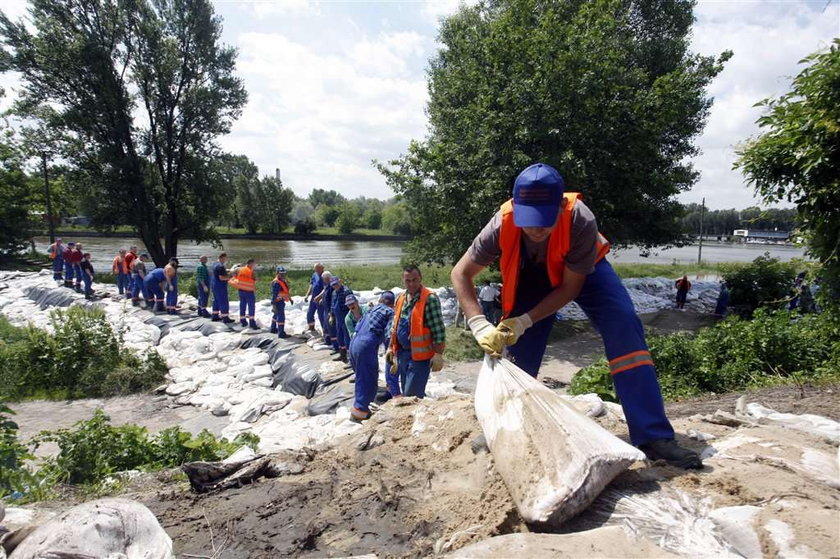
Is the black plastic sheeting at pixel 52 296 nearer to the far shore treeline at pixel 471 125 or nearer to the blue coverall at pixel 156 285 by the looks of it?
the blue coverall at pixel 156 285

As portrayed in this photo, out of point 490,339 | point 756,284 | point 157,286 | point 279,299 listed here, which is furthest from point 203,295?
point 756,284

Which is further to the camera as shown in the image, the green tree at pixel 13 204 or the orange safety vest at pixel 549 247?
the green tree at pixel 13 204

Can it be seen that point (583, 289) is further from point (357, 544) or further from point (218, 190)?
point (218, 190)

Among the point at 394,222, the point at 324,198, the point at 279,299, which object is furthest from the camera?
the point at 324,198

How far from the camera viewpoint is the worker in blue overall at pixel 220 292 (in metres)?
10.9

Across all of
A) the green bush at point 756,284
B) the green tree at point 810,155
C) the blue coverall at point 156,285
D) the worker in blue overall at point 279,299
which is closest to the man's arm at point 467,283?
the green tree at point 810,155

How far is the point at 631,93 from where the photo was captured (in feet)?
34.4

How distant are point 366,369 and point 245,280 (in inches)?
244

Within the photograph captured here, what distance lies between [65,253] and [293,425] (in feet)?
44.0

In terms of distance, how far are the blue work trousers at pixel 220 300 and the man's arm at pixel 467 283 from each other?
31.1ft

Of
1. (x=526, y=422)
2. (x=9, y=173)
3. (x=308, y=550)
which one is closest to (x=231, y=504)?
(x=308, y=550)

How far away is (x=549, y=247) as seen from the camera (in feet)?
8.29

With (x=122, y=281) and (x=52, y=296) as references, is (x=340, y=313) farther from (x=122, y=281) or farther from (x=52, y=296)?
(x=52, y=296)

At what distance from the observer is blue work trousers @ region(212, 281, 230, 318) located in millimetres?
11078
